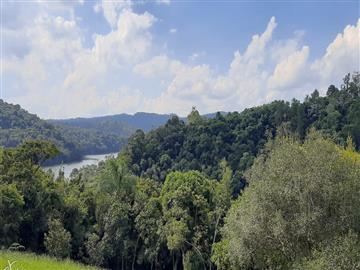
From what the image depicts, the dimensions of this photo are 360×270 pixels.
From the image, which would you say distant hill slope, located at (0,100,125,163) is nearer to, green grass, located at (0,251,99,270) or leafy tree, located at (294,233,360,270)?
leafy tree, located at (294,233,360,270)

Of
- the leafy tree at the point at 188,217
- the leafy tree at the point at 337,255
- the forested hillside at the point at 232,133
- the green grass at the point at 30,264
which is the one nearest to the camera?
the green grass at the point at 30,264

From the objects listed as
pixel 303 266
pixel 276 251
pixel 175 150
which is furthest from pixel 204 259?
pixel 175 150

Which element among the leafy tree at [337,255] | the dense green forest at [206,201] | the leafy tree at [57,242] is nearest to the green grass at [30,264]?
the dense green forest at [206,201]

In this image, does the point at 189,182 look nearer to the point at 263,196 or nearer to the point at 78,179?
the point at 78,179

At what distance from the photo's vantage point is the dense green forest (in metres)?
21.0

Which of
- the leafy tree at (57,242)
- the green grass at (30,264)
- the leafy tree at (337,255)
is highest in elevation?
the green grass at (30,264)

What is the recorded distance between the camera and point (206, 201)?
1580 inches

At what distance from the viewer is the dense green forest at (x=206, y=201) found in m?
21.0

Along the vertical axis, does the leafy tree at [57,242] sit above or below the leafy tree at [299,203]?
below

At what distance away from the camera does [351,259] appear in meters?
18.5

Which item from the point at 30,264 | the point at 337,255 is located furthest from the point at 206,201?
the point at 30,264

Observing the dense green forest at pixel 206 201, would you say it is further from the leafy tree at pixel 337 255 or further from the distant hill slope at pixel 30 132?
the distant hill slope at pixel 30 132

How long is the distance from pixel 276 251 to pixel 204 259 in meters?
16.2

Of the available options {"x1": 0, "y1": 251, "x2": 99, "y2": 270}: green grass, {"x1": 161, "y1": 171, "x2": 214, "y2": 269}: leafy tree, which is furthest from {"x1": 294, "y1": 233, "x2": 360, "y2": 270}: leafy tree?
{"x1": 161, "y1": 171, "x2": 214, "y2": 269}: leafy tree
